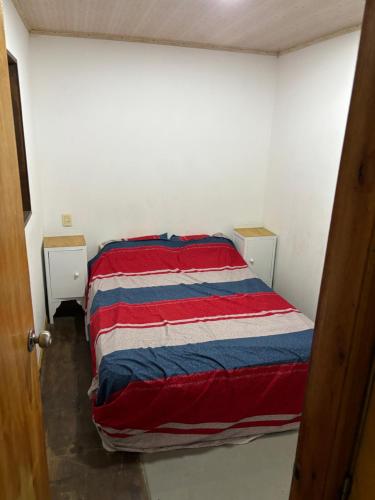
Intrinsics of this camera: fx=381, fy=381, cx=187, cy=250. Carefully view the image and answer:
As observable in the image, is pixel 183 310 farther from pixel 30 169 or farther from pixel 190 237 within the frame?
pixel 30 169

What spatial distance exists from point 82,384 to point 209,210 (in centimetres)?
200

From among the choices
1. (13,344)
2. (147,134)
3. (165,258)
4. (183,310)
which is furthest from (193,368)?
(147,134)

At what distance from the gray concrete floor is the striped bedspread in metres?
0.10

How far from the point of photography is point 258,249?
3607 millimetres

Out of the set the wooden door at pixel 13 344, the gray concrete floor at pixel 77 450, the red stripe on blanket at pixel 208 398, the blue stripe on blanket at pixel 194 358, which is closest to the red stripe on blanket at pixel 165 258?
the gray concrete floor at pixel 77 450

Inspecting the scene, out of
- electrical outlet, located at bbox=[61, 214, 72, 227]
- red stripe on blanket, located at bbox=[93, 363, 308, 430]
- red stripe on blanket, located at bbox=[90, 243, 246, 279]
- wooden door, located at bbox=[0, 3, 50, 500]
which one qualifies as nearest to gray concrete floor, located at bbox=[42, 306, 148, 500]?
red stripe on blanket, located at bbox=[93, 363, 308, 430]

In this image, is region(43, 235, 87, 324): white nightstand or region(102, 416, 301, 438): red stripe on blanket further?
region(43, 235, 87, 324): white nightstand

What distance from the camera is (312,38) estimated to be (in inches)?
114

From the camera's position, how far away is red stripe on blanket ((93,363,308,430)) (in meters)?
1.87

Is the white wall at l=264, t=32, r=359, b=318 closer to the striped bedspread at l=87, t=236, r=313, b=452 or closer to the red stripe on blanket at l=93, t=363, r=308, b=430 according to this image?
the striped bedspread at l=87, t=236, r=313, b=452

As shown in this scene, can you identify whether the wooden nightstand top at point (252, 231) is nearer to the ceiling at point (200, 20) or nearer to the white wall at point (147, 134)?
the white wall at point (147, 134)

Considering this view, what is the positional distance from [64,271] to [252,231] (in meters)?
1.80

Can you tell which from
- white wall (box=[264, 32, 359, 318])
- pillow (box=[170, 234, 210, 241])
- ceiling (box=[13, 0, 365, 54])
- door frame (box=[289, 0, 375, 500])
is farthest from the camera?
pillow (box=[170, 234, 210, 241])

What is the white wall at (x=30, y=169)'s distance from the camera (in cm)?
233
